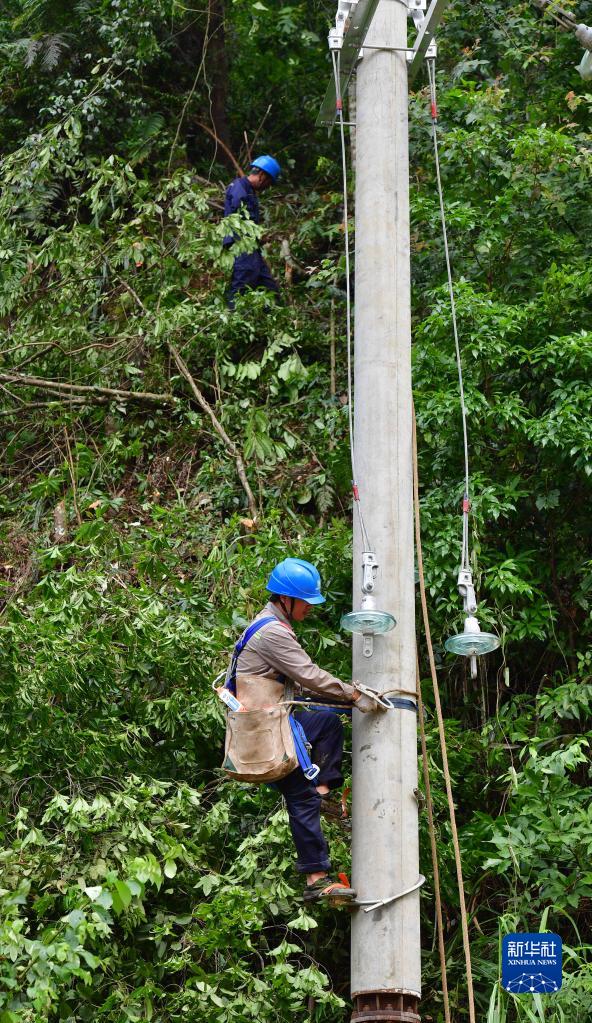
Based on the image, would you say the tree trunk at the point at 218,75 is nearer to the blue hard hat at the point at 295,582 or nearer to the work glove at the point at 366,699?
the blue hard hat at the point at 295,582

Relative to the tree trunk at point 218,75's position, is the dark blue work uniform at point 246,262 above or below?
below

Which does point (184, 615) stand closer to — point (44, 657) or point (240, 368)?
point (44, 657)

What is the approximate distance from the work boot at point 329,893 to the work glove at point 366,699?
67 centimetres

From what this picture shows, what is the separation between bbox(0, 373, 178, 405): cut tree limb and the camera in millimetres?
10141

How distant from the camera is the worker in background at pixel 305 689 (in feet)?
17.9

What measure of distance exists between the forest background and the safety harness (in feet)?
2.33

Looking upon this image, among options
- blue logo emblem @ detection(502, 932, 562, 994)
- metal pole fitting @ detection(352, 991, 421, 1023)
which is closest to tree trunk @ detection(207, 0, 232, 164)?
blue logo emblem @ detection(502, 932, 562, 994)

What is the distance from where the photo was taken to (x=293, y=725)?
5.75 metres

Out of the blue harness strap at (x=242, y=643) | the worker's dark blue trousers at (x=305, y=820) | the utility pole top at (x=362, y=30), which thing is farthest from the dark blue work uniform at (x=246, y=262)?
the worker's dark blue trousers at (x=305, y=820)

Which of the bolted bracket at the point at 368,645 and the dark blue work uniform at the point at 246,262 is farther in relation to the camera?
the dark blue work uniform at the point at 246,262

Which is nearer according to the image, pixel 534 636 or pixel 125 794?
pixel 125 794

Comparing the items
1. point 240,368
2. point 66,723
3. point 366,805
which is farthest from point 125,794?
point 240,368

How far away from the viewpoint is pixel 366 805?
16.1ft

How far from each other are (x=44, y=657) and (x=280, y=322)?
4487 millimetres
